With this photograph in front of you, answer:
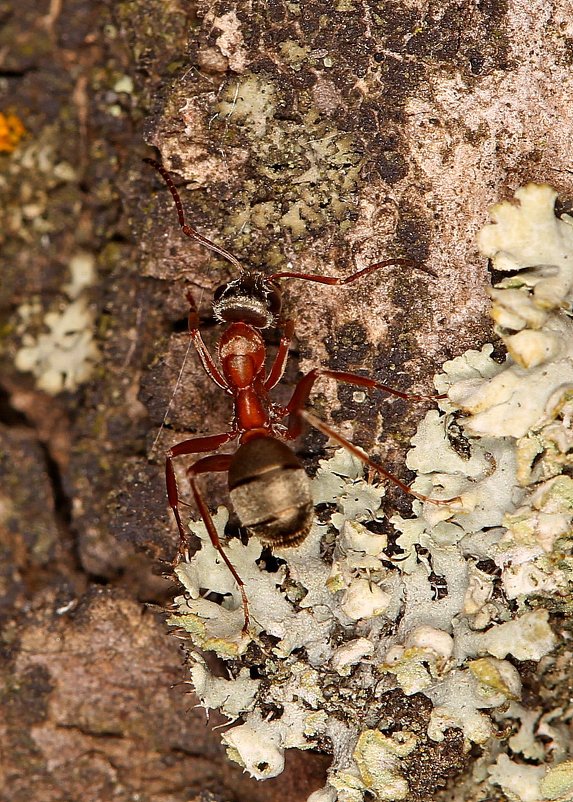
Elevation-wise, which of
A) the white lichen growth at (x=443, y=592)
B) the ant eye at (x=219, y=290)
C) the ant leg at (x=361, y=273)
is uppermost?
the ant leg at (x=361, y=273)

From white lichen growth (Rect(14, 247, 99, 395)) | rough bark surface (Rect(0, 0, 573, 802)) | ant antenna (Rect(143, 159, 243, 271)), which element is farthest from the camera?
white lichen growth (Rect(14, 247, 99, 395))

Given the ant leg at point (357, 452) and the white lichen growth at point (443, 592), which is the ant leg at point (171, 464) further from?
the ant leg at point (357, 452)

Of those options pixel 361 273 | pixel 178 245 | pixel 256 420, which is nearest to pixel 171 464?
pixel 256 420

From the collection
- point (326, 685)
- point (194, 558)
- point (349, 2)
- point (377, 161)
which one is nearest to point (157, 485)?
point (194, 558)

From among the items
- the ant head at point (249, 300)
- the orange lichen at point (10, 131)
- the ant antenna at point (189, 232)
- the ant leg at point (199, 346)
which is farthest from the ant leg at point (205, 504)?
the orange lichen at point (10, 131)

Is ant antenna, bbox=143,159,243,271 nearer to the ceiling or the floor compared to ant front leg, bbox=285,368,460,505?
nearer to the ceiling

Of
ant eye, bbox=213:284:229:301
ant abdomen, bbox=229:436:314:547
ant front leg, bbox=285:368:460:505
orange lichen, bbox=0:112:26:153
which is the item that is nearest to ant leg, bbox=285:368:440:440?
ant front leg, bbox=285:368:460:505

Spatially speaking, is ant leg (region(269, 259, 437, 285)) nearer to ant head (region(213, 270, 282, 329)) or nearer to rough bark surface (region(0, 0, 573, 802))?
rough bark surface (region(0, 0, 573, 802))
